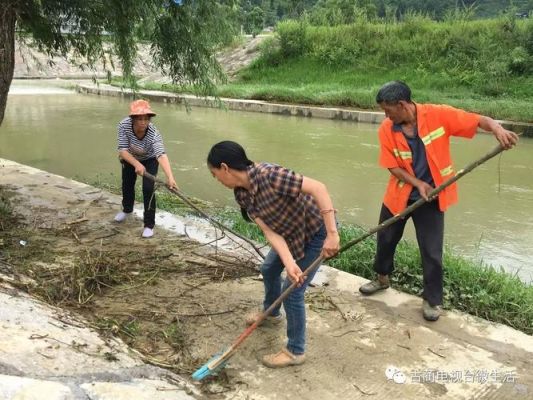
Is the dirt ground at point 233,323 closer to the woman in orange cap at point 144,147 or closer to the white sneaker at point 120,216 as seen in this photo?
the woman in orange cap at point 144,147

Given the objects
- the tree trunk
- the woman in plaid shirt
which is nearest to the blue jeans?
the woman in plaid shirt

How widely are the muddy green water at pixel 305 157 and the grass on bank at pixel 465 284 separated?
0.84m

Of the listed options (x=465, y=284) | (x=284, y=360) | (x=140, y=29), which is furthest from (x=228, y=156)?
(x=140, y=29)

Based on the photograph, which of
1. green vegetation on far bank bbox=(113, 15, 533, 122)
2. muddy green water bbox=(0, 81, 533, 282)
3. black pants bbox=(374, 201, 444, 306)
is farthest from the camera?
green vegetation on far bank bbox=(113, 15, 533, 122)

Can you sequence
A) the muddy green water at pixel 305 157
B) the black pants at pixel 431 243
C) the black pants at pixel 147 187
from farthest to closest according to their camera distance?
1. the muddy green water at pixel 305 157
2. the black pants at pixel 147 187
3. the black pants at pixel 431 243

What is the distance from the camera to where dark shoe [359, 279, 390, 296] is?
13.2ft

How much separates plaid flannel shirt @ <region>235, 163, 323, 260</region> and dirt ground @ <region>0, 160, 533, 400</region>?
2.42ft

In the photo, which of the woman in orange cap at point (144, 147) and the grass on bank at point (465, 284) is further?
the woman in orange cap at point (144, 147)

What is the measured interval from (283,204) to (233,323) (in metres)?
1.22

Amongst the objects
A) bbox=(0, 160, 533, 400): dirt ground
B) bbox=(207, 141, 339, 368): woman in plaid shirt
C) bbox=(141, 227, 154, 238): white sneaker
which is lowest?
bbox=(0, 160, 533, 400): dirt ground

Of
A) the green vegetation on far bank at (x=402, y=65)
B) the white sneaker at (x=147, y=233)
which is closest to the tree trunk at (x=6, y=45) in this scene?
the white sneaker at (x=147, y=233)

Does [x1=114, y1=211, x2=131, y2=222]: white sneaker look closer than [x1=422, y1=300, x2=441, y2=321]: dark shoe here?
No

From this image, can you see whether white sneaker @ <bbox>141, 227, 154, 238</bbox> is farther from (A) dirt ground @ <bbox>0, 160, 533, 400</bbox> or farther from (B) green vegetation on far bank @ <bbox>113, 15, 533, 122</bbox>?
(B) green vegetation on far bank @ <bbox>113, 15, 533, 122</bbox>

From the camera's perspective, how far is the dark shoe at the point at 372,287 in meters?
4.02
